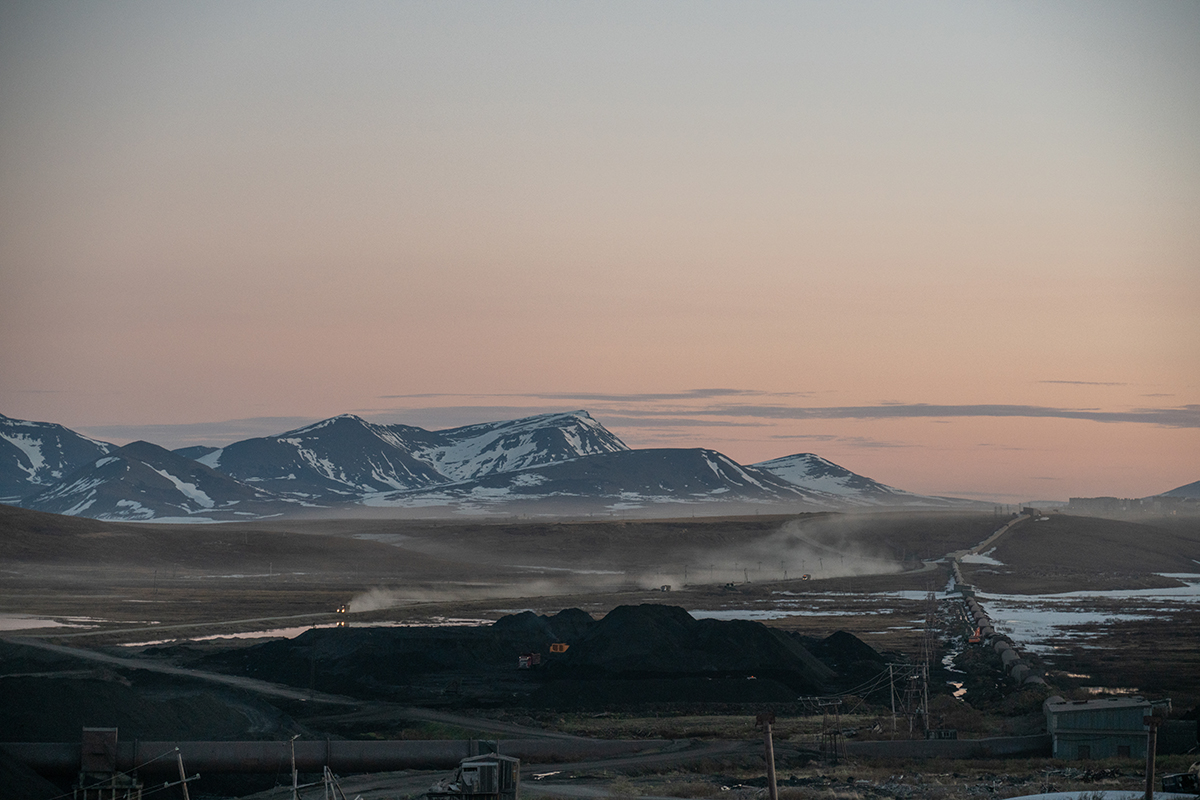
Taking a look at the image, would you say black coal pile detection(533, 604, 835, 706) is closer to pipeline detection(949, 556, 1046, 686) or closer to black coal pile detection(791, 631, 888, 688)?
black coal pile detection(791, 631, 888, 688)

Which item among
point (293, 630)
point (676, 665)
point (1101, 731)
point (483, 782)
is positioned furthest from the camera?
point (293, 630)

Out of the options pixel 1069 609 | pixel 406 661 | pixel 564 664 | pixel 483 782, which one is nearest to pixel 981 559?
pixel 1069 609

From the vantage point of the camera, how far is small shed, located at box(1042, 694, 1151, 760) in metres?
41.8

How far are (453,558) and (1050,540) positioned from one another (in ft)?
327

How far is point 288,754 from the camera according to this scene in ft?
125

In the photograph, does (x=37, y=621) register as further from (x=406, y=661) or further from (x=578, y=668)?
(x=578, y=668)

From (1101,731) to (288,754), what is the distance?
29455 mm

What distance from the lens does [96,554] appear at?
165125 millimetres

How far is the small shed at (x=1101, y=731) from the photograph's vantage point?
41.8 meters

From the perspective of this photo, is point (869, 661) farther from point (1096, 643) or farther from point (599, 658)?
point (1096, 643)

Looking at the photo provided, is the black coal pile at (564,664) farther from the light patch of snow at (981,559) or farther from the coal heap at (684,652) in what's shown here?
the light patch of snow at (981,559)

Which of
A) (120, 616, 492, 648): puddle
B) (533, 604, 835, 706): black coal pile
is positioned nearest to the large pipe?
(533, 604, 835, 706): black coal pile

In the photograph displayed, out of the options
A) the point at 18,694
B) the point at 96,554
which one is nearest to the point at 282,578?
the point at 96,554

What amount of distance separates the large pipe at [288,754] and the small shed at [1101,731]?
1541cm
